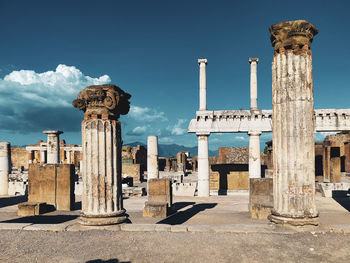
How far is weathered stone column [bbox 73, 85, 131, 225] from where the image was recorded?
6.05 metres

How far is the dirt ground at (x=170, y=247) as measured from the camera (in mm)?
4320

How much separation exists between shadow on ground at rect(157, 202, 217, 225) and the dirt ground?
3.83 m

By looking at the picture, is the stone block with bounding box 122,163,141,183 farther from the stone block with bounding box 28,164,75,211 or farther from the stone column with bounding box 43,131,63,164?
the stone block with bounding box 28,164,75,211

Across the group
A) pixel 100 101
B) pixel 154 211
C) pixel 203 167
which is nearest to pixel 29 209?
pixel 154 211

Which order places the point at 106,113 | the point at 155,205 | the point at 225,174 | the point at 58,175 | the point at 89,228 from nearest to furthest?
1. the point at 89,228
2. the point at 106,113
3. the point at 155,205
4. the point at 58,175
5. the point at 225,174

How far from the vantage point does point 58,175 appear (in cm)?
1116

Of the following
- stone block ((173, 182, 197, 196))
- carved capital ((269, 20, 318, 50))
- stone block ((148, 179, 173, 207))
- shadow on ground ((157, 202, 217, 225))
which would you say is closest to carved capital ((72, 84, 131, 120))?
carved capital ((269, 20, 318, 50))

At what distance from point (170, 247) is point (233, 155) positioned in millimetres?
18278

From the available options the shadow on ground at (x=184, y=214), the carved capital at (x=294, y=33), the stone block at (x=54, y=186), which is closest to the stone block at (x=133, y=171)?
the shadow on ground at (x=184, y=214)

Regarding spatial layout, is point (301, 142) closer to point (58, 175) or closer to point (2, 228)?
point (2, 228)

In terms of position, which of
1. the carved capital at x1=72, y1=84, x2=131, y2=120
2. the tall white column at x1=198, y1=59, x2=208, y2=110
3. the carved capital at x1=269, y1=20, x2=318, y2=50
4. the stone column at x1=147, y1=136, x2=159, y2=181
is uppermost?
the tall white column at x1=198, y1=59, x2=208, y2=110

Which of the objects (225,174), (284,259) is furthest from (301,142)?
(225,174)

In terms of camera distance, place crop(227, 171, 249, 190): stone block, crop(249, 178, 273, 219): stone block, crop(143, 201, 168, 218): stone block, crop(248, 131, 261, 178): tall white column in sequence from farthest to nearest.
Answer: crop(227, 171, 249, 190): stone block, crop(248, 131, 261, 178): tall white column, crop(249, 178, 273, 219): stone block, crop(143, 201, 168, 218): stone block

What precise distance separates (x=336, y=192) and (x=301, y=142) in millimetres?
11142
